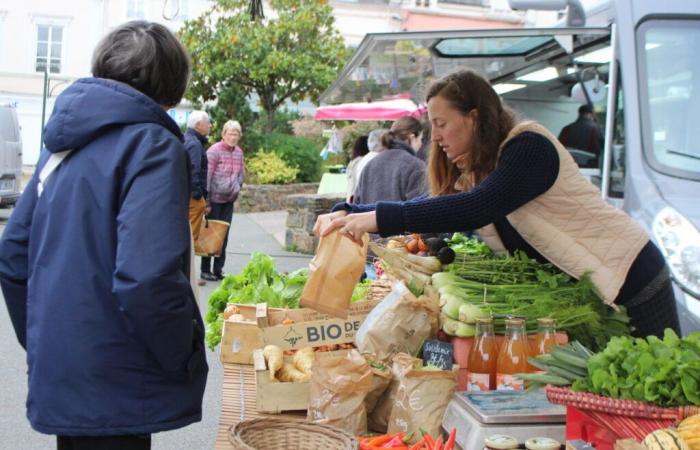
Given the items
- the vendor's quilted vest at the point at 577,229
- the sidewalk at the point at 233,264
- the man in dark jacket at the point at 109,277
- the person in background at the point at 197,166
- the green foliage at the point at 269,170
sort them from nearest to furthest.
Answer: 1. the man in dark jacket at the point at 109,277
2. the vendor's quilted vest at the point at 577,229
3. the sidewalk at the point at 233,264
4. the person in background at the point at 197,166
5. the green foliage at the point at 269,170

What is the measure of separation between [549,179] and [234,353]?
1444mm

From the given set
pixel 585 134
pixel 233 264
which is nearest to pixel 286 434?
pixel 585 134

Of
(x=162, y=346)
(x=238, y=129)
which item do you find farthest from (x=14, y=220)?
(x=238, y=129)

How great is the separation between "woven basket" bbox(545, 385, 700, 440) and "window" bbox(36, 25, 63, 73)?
38.8m

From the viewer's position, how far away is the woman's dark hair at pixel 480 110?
3.56 meters

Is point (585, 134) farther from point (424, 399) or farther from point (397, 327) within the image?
point (424, 399)

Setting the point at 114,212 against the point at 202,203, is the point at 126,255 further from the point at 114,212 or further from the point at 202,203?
the point at 202,203

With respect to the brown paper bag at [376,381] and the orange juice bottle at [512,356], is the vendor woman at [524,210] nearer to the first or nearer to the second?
the orange juice bottle at [512,356]

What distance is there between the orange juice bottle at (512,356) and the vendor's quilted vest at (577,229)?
16.5 inches

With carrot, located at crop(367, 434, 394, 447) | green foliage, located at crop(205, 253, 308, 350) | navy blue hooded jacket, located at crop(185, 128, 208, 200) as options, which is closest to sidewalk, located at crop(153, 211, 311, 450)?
green foliage, located at crop(205, 253, 308, 350)

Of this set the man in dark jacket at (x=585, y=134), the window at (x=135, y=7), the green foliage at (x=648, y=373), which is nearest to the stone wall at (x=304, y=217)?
the man in dark jacket at (x=585, y=134)

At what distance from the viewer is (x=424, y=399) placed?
3.18 metres

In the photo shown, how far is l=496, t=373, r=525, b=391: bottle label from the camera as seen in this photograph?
3.15 m

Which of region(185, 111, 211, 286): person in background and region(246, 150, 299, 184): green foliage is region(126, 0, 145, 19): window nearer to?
region(246, 150, 299, 184): green foliage
